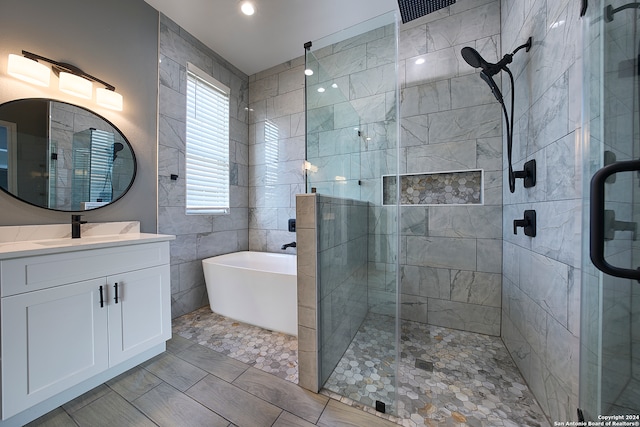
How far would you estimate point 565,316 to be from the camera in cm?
95

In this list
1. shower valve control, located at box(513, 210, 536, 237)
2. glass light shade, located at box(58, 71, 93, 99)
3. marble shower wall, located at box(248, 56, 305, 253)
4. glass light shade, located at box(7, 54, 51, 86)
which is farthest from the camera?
marble shower wall, located at box(248, 56, 305, 253)

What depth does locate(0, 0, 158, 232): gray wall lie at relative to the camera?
1.40m

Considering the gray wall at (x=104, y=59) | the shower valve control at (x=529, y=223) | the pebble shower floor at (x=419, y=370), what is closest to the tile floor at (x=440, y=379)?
the pebble shower floor at (x=419, y=370)

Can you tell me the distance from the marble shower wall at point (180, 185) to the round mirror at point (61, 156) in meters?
0.34

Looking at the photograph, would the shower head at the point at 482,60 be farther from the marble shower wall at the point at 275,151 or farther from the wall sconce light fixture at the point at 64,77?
the wall sconce light fixture at the point at 64,77

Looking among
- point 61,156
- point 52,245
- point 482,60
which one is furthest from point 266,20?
point 52,245

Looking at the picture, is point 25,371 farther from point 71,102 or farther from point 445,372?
point 445,372

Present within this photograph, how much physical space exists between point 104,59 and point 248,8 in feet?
4.33

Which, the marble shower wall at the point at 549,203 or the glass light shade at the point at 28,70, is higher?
the glass light shade at the point at 28,70

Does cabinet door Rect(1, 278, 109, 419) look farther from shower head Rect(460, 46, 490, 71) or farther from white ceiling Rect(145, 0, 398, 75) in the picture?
shower head Rect(460, 46, 490, 71)

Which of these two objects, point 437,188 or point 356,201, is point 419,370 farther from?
point 437,188

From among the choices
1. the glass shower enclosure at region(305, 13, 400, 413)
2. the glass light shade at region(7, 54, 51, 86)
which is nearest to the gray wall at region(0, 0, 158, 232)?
Answer: the glass light shade at region(7, 54, 51, 86)

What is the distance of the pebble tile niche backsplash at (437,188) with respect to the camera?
197 cm

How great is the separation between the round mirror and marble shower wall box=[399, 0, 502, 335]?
8.62 feet
